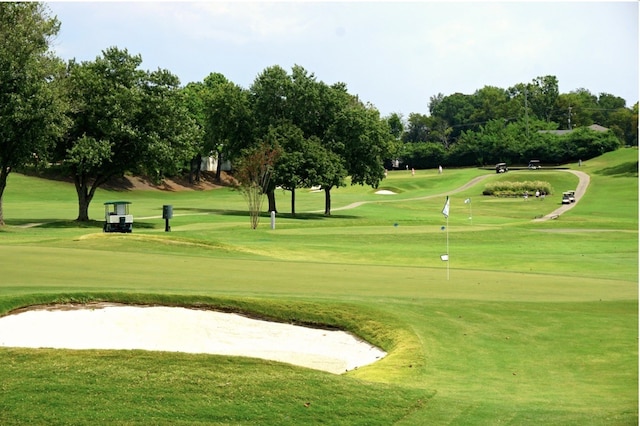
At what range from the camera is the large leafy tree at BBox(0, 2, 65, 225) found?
153ft

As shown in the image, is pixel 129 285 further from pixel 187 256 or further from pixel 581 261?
pixel 581 261

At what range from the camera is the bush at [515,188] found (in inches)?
4220

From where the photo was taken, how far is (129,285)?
22.2 m

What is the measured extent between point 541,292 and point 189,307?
33.7 ft

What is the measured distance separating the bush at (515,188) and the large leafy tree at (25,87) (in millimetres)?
69769

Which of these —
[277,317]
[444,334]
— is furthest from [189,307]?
[444,334]

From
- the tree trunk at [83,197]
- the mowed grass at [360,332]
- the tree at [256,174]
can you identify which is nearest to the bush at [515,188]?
the tree at [256,174]

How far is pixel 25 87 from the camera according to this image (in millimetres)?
47094

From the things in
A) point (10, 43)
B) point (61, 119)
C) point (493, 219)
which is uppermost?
point (10, 43)

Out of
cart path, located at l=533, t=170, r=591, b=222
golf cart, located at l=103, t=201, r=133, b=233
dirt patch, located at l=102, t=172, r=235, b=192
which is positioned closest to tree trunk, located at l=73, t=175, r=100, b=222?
golf cart, located at l=103, t=201, r=133, b=233

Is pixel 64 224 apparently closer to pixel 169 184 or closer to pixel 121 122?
pixel 121 122

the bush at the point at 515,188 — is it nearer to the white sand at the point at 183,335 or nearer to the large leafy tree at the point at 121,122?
the large leafy tree at the point at 121,122

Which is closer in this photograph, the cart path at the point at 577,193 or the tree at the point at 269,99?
the tree at the point at 269,99

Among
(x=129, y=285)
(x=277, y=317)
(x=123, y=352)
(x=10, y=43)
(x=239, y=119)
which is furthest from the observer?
(x=239, y=119)
